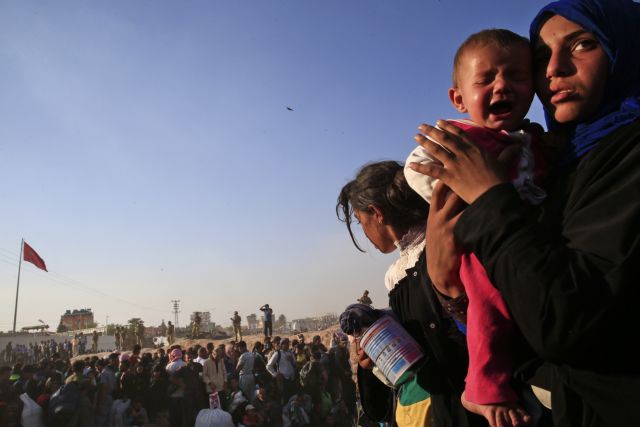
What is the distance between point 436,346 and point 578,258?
81cm

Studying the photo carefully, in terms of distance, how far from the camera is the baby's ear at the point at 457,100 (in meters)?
1.71

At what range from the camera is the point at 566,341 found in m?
0.90

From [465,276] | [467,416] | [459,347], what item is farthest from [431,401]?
[465,276]

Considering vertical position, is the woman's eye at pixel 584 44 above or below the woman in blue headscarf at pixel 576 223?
above

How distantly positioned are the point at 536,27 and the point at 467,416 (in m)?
1.37

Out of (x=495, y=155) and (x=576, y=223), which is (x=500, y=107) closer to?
(x=495, y=155)

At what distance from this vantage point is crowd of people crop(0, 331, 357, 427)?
9289 millimetres

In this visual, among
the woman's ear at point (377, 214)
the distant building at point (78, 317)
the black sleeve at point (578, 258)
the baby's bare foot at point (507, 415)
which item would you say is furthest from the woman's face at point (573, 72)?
the distant building at point (78, 317)

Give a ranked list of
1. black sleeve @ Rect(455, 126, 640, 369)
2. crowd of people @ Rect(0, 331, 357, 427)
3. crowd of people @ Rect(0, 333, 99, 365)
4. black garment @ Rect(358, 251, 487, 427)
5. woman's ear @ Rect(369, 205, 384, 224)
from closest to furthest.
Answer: black sleeve @ Rect(455, 126, 640, 369)
black garment @ Rect(358, 251, 487, 427)
woman's ear @ Rect(369, 205, 384, 224)
crowd of people @ Rect(0, 331, 357, 427)
crowd of people @ Rect(0, 333, 99, 365)

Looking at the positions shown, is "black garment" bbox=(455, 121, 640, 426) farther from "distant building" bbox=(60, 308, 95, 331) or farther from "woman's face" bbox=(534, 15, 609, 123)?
"distant building" bbox=(60, 308, 95, 331)

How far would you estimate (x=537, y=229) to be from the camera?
3.26 ft

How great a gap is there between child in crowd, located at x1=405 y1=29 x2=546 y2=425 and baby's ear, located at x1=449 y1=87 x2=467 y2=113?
0.18ft

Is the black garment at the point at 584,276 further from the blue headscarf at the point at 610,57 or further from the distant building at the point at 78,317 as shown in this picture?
the distant building at the point at 78,317

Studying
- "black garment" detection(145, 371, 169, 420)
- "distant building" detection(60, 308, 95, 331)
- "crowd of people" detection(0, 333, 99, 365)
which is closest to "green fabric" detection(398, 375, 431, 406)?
"black garment" detection(145, 371, 169, 420)
